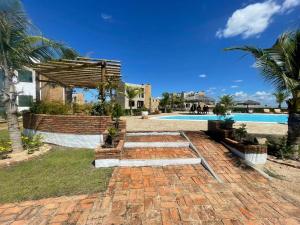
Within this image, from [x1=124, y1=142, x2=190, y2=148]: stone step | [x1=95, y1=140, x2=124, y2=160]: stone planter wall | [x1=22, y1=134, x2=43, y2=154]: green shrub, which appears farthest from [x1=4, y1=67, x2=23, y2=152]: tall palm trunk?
[x1=124, y1=142, x2=190, y2=148]: stone step

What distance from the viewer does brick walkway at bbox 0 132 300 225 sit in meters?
2.95

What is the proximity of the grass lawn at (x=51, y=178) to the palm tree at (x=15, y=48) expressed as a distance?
1840 millimetres

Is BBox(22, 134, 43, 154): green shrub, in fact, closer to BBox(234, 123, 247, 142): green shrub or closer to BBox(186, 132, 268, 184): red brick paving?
BBox(186, 132, 268, 184): red brick paving

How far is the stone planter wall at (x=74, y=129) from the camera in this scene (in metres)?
7.31

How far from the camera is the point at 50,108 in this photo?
8.58 metres

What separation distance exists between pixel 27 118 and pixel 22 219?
24.4 ft

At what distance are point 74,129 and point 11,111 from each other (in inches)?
84.1

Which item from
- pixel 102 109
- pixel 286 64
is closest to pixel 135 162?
pixel 102 109

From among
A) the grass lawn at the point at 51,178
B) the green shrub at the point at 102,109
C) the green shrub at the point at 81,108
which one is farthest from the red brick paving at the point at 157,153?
the green shrub at the point at 81,108

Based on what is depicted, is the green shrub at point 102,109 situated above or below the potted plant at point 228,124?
above

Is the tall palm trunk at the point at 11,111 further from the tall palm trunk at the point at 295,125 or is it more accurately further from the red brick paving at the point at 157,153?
the tall palm trunk at the point at 295,125

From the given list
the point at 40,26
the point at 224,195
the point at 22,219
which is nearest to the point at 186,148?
the point at 224,195

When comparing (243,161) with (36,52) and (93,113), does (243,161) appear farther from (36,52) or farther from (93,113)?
(36,52)

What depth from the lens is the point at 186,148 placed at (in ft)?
21.4
